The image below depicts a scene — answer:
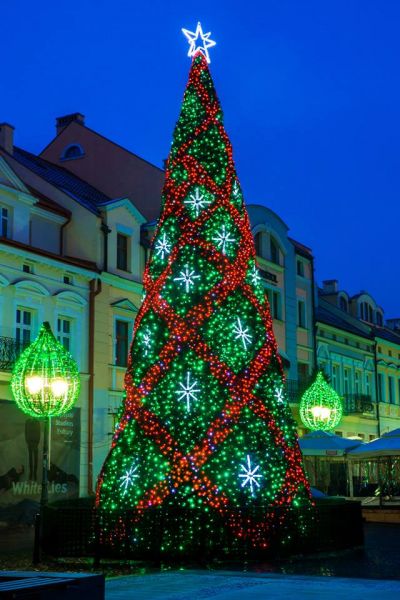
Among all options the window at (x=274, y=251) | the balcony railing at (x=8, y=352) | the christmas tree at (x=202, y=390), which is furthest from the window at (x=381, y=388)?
the christmas tree at (x=202, y=390)

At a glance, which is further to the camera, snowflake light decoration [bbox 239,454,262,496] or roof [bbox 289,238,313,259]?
roof [bbox 289,238,313,259]

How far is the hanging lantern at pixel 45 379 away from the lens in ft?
52.6

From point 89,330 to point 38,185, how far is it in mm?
4724

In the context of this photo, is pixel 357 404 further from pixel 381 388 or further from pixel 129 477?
pixel 129 477

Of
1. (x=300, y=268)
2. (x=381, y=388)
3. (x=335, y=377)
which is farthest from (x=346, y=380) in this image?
(x=300, y=268)

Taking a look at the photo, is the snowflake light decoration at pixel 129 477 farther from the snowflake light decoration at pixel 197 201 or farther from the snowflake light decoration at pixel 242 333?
the snowflake light decoration at pixel 197 201

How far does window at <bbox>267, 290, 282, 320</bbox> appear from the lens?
36.6 m

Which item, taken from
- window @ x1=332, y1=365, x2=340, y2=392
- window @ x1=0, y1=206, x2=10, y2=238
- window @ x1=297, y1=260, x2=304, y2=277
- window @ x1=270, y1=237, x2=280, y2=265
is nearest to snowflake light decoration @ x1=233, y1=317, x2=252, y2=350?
window @ x1=0, y1=206, x2=10, y2=238

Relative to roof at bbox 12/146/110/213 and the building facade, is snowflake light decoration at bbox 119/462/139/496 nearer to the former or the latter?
roof at bbox 12/146/110/213

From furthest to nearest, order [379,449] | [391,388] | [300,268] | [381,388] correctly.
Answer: [391,388] < [381,388] < [300,268] < [379,449]

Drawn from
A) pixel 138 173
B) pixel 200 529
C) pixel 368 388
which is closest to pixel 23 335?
pixel 138 173

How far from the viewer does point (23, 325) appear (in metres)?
24.4

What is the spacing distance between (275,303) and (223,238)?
2241 centimetres

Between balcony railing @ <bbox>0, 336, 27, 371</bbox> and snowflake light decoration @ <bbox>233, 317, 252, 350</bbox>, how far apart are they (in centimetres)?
1002
